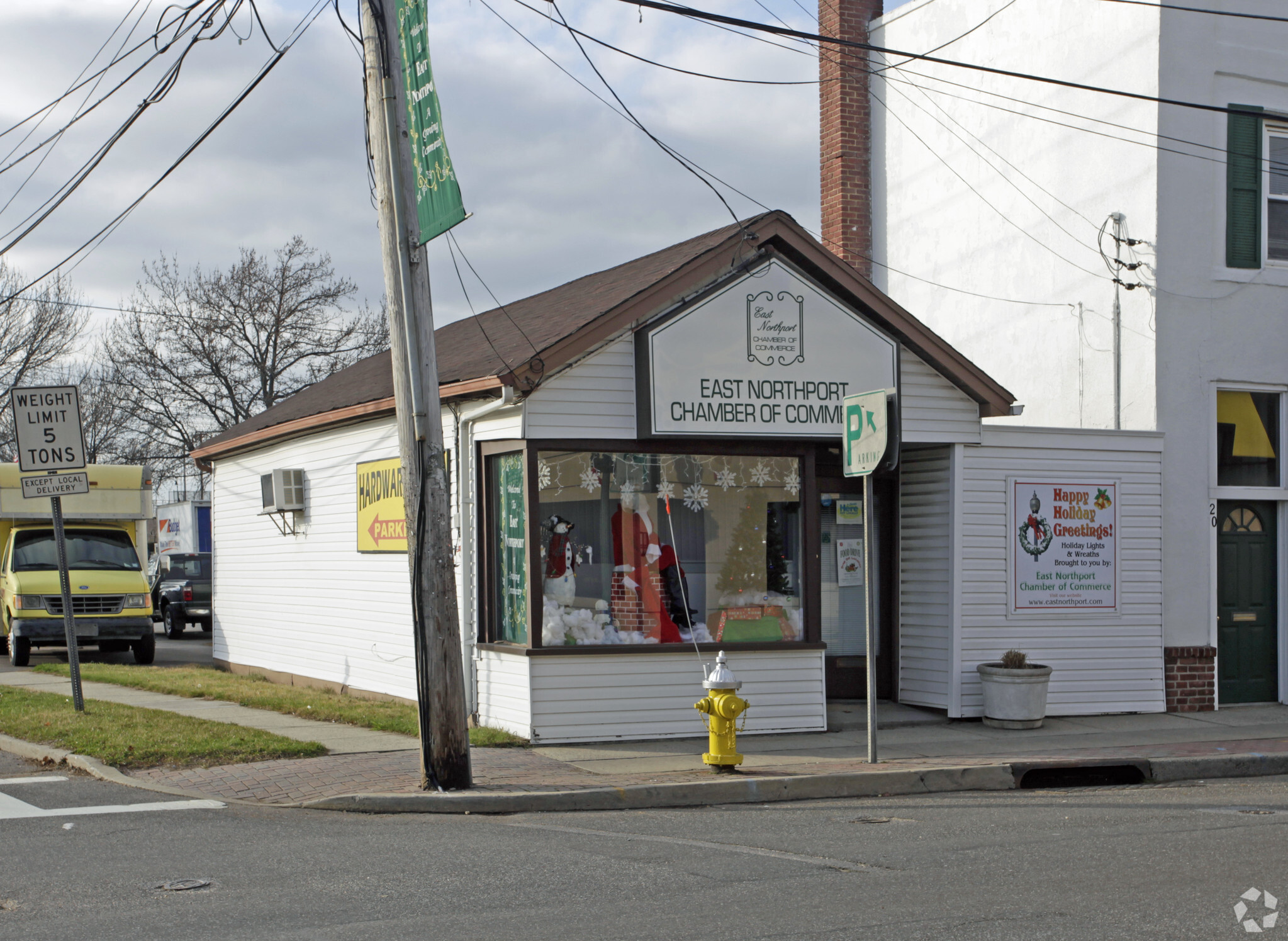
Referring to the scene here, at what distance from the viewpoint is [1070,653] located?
13328 millimetres

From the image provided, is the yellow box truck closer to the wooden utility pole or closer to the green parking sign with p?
the wooden utility pole

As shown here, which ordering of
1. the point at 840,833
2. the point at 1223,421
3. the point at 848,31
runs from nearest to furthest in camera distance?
the point at 840,833
the point at 1223,421
the point at 848,31

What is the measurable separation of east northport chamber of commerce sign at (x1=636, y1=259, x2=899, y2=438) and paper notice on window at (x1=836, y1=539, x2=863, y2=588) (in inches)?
77.6

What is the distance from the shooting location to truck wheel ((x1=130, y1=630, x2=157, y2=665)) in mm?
20734

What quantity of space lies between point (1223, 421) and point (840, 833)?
8.59m

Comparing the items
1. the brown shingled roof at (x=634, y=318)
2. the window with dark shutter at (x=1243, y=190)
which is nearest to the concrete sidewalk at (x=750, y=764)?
the brown shingled roof at (x=634, y=318)

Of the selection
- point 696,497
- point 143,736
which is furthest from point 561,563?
point 143,736

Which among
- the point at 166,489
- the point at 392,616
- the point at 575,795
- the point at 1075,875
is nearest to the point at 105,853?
the point at 575,795

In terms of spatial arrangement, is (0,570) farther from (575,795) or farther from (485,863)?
(485,863)

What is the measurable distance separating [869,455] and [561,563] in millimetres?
3028

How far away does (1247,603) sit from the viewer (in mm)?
14445

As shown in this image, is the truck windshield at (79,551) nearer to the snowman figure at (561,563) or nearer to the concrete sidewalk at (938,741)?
the snowman figure at (561,563)

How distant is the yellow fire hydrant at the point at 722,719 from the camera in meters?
9.91

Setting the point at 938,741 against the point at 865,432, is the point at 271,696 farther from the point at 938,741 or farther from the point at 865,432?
the point at 865,432
